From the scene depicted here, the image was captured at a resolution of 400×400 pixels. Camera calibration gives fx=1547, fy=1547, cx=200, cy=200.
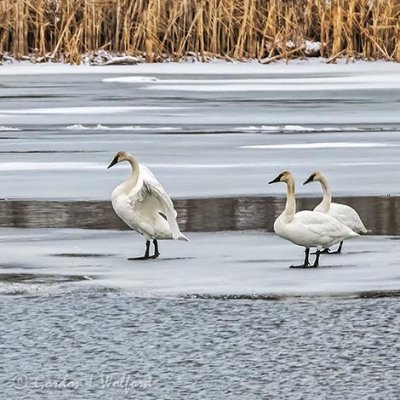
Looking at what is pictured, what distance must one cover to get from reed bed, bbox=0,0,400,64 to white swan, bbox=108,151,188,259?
55.1 ft

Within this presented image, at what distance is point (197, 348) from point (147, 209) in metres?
2.66

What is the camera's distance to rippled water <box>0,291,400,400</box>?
18.2ft

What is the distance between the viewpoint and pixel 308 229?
8.15 meters

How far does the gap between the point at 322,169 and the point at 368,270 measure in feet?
16.5

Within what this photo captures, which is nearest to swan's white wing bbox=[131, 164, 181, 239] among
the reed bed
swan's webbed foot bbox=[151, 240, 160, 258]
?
swan's webbed foot bbox=[151, 240, 160, 258]

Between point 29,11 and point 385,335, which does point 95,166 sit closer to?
point 385,335

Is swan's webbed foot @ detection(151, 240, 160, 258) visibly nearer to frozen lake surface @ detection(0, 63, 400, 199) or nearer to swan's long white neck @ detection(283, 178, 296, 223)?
swan's long white neck @ detection(283, 178, 296, 223)

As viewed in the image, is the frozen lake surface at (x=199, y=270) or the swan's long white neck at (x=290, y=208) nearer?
the frozen lake surface at (x=199, y=270)

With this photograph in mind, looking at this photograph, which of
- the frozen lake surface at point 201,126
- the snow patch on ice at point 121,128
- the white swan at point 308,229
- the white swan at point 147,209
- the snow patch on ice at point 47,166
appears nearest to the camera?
the white swan at point 308,229

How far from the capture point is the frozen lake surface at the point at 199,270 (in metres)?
5.76

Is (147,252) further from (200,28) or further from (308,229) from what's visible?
(200,28)

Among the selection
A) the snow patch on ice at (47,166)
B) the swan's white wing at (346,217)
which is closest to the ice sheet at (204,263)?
the swan's white wing at (346,217)

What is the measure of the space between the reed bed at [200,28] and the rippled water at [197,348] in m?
18.7

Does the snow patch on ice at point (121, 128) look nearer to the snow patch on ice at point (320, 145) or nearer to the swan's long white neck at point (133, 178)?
the snow patch on ice at point (320, 145)
